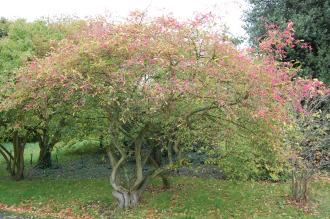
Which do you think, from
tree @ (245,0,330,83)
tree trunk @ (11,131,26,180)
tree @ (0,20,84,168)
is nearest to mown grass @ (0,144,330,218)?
tree trunk @ (11,131,26,180)

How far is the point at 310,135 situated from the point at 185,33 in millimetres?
5928

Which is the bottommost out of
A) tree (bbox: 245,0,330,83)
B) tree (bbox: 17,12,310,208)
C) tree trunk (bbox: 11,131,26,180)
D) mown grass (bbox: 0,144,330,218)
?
mown grass (bbox: 0,144,330,218)

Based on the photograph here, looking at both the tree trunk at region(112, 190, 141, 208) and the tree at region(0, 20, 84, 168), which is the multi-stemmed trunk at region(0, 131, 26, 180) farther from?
the tree trunk at region(112, 190, 141, 208)

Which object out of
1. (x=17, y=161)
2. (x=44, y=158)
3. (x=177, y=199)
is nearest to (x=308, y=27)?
(x=177, y=199)

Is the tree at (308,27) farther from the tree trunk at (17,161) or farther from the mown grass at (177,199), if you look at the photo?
the tree trunk at (17,161)

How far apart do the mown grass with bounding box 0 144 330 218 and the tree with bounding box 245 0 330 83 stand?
5698 mm

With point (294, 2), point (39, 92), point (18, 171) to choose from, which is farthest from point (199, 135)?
point (294, 2)

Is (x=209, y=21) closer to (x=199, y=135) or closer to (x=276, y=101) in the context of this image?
(x=276, y=101)

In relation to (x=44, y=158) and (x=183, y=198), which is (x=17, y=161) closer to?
(x=44, y=158)

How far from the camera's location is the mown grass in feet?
41.1

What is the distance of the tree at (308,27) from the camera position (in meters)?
19.5

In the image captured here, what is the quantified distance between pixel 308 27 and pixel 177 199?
10.3 m

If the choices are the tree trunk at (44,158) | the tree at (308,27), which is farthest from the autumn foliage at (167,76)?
the tree at (308,27)

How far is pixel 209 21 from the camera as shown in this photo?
972 cm
